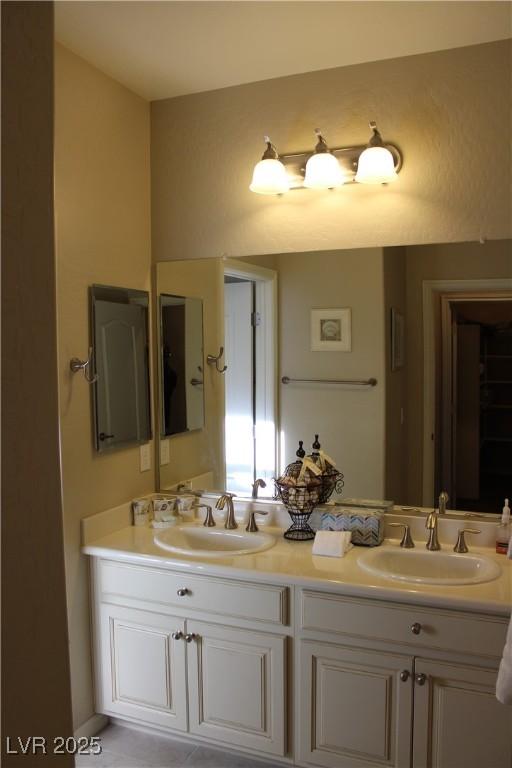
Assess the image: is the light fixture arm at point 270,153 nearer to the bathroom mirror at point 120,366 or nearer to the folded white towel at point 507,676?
the bathroom mirror at point 120,366

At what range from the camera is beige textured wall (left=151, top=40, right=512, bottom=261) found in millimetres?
2271

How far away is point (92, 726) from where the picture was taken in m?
2.51

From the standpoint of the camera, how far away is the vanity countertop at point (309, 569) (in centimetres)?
191

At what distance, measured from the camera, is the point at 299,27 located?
2191 millimetres

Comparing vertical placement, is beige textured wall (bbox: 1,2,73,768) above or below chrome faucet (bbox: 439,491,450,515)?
above

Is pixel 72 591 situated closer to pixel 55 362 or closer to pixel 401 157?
pixel 401 157

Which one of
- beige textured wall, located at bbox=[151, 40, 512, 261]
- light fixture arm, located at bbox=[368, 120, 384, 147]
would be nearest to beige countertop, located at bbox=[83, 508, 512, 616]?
beige textured wall, located at bbox=[151, 40, 512, 261]

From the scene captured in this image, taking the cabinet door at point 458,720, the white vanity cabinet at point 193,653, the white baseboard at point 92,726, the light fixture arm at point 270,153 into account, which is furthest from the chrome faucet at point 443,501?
the white baseboard at point 92,726

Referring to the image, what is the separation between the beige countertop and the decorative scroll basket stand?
72 millimetres

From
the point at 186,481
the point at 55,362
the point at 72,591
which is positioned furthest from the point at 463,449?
the point at 55,362

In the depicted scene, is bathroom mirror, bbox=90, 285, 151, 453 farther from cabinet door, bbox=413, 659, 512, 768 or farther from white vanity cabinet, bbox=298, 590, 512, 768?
cabinet door, bbox=413, 659, 512, 768

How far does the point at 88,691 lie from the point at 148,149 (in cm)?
232

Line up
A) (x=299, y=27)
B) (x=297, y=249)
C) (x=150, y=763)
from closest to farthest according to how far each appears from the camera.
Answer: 1. (x=299, y=27)
2. (x=150, y=763)
3. (x=297, y=249)

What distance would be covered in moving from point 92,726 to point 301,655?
39.3 inches
